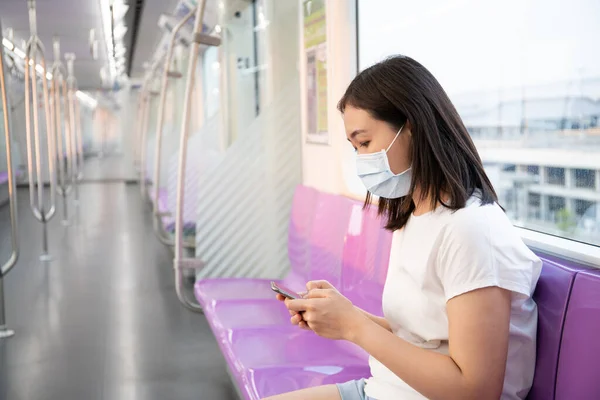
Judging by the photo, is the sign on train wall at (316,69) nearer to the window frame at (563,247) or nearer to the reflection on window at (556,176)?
the reflection on window at (556,176)

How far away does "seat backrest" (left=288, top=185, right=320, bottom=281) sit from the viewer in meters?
3.58

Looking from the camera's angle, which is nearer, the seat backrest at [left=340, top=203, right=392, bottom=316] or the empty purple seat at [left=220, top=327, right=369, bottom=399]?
the empty purple seat at [left=220, top=327, right=369, bottom=399]

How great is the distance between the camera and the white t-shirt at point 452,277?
1303 mm

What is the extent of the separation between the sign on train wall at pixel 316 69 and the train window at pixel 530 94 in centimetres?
59

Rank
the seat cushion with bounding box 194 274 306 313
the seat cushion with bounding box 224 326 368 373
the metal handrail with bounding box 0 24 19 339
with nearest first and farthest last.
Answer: the seat cushion with bounding box 224 326 368 373
the seat cushion with bounding box 194 274 306 313
the metal handrail with bounding box 0 24 19 339

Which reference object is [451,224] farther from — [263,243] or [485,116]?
[263,243]

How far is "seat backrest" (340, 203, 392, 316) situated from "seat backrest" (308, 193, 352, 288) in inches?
3.9

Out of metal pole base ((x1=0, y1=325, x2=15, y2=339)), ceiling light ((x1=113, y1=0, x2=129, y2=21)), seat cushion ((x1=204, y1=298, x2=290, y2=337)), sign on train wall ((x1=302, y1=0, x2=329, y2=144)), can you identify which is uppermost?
ceiling light ((x1=113, y1=0, x2=129, y2=21))

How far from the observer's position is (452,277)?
1.31m

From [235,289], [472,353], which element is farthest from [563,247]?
[235,289]

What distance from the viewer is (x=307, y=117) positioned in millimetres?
4020

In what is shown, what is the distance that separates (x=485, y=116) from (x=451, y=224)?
5.00 ft

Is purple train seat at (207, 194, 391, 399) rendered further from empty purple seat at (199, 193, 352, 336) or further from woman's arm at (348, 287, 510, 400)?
woman's arm at (348, 287, 510, 400)

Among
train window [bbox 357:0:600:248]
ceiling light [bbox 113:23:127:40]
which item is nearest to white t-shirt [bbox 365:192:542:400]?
train window [bbox 357:0:600:248]
